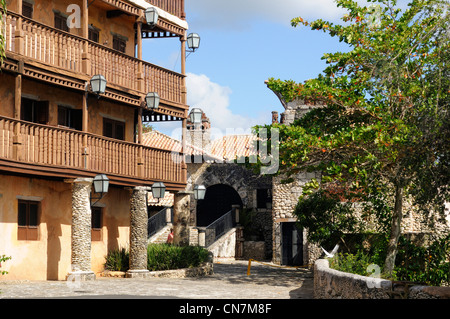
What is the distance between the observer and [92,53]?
20297 mm

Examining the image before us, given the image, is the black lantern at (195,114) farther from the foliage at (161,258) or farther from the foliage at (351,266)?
the foliage at (351,266)

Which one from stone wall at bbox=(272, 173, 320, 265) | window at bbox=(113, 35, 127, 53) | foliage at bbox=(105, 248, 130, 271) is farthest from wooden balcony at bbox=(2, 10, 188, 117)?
stone wall at bbox=(272, 173, 320, 265)

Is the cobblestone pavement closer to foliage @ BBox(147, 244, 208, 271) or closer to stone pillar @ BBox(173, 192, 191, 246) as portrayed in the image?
foliage @ BBox(147, 244, 208, 271)

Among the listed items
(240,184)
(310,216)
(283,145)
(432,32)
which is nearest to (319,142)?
(283,145)

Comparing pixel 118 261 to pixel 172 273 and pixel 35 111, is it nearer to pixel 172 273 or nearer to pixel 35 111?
pixel 172 273

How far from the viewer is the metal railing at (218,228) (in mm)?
32469

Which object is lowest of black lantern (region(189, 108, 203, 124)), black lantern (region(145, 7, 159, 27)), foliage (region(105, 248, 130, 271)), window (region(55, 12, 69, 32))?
foliage (region(105, 248, 130, 271))

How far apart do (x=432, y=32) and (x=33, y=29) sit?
1093cm

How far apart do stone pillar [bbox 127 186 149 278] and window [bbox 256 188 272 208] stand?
14.9 meters

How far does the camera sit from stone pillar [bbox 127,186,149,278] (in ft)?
69.2

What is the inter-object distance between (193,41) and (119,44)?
2.45 m

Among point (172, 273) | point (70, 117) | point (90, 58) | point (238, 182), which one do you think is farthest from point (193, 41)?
point (238, 182)

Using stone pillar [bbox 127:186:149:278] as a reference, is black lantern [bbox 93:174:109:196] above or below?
above

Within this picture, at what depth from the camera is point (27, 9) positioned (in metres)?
19.6
